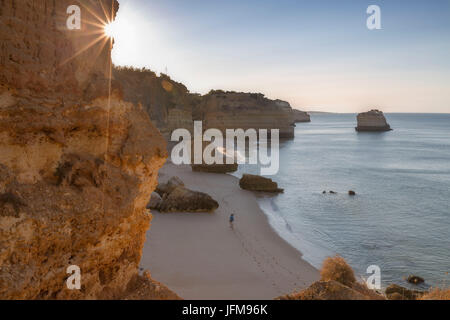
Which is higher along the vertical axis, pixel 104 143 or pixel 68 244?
pixel 104 143

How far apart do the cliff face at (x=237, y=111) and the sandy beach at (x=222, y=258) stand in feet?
174

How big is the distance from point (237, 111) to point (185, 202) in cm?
5698

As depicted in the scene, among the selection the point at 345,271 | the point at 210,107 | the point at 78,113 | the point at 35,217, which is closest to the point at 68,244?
the point at 35,217

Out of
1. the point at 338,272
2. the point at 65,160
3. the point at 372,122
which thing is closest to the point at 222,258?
the point at 338,272

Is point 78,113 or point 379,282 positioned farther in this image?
point 379,282

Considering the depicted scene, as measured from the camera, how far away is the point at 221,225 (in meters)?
17.3

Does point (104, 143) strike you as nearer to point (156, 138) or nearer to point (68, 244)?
point (156, 138)

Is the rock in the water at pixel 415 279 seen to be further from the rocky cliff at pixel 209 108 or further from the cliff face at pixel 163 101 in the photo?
the rocky cliff at pixel 209 108

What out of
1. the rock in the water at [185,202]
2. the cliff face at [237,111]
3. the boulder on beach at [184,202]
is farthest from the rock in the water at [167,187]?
the cliff face at [237,111]

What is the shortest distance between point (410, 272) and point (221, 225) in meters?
8.91

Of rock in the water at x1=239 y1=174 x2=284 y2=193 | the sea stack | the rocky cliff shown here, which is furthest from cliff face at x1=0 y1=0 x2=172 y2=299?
the sea stack

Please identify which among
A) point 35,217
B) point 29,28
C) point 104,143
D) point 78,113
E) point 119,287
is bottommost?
point 119,287

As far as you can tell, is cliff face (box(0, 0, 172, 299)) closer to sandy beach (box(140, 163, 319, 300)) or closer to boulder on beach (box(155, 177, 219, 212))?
sandy beach (box(140, 163, 319, 300))

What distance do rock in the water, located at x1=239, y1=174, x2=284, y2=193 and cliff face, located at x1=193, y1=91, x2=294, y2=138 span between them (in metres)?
44.1
